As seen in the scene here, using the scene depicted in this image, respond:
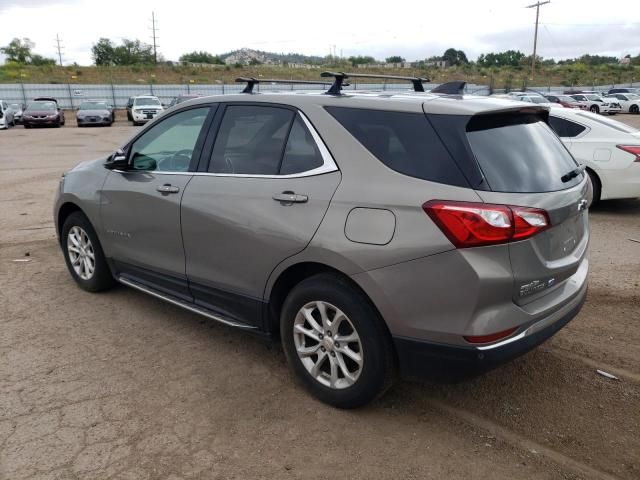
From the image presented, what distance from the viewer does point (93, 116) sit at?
29.4 metres

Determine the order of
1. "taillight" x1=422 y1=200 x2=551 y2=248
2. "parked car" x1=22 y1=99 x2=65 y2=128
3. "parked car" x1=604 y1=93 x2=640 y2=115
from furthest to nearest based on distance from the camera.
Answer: "parked car" x1=604 y1=93 x2=640 y2=115
"parked car" x1=22 y1=99 x2=65 y2=128
"taillight" x1=422 y1=200 x2=551 y2=248

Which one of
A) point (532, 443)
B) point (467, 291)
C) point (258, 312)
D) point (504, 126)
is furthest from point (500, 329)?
point (258, 312)

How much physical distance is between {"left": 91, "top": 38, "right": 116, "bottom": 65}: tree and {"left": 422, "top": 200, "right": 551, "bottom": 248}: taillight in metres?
94.5

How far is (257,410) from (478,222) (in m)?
1.65

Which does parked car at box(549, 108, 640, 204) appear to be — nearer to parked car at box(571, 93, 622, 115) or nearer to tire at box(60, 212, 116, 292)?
tire at box(60, 212, 116, 292)

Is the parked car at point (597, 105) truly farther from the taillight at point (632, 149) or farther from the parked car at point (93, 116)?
the taillight at point (632, 149)

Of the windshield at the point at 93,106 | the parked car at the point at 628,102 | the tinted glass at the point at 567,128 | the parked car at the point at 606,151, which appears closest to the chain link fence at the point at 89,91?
the parked car at the point at 628,102

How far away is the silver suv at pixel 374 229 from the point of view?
2.74m

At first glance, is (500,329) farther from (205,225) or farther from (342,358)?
(205,225)

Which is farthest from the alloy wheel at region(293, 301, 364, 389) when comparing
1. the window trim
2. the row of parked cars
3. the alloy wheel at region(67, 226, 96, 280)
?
the row of parked cars

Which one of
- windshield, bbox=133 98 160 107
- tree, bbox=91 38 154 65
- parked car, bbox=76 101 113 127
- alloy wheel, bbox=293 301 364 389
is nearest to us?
alloy wheel, bbox=293 301 364 389

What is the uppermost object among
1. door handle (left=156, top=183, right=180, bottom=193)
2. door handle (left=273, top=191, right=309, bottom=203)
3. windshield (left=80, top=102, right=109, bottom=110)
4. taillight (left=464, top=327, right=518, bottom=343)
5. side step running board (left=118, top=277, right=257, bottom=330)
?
door handle (left=273, top=191, right=309, bottom=203)

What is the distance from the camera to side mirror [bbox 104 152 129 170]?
178 inches

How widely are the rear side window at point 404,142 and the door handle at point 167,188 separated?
4.43 feet
